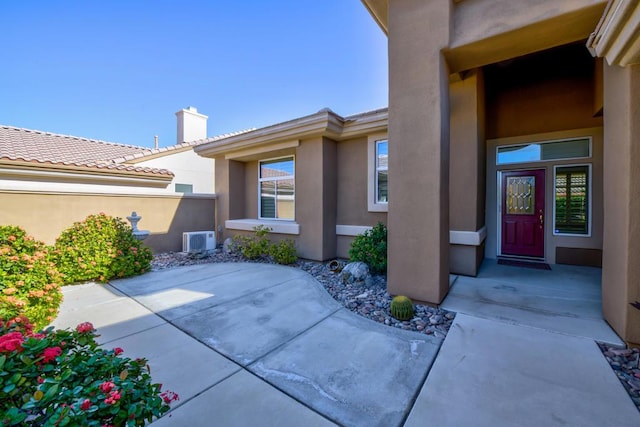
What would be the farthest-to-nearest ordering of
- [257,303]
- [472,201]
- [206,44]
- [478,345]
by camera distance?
[206,44]
[472,201]
[257,303]
[478,345]

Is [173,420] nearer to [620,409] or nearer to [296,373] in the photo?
[296,373]

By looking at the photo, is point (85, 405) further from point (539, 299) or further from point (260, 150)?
point (260, 150)

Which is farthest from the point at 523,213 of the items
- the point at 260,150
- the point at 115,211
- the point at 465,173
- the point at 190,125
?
the point at 190,125

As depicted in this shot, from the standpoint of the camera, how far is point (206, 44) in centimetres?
790

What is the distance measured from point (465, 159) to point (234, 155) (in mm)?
6818

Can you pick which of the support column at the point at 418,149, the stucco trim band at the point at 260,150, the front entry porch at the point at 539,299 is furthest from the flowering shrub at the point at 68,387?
the stucco trim band at the point at 260,150

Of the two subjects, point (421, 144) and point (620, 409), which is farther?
point (421, 144)

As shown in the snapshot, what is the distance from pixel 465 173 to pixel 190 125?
14422mm

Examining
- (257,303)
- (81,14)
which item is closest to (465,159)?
(257,303)

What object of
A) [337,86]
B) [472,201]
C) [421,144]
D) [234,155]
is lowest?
[472,201]

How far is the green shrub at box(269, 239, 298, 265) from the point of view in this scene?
271 inches

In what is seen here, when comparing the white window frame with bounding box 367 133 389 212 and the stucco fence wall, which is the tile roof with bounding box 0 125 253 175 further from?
the white window frame with bounding box 367 133 389 212

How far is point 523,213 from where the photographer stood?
693 centimetres

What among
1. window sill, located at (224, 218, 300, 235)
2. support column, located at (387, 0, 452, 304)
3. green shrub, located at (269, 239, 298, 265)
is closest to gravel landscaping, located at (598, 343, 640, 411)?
support column, located at (387, 0, 452, 304)
